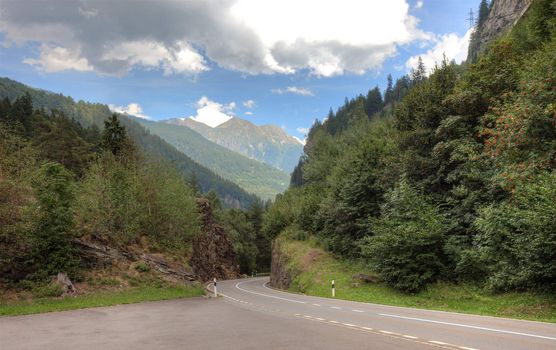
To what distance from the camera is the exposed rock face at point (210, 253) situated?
166ft

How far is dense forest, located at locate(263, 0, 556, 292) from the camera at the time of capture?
16125 millimetres

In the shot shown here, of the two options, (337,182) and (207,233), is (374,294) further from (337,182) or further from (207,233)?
(207,233)

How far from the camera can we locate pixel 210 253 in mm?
61969

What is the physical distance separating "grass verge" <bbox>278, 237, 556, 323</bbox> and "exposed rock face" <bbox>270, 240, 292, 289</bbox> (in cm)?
123

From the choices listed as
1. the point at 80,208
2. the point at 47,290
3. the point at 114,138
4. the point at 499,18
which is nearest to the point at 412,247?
the point at 47,290

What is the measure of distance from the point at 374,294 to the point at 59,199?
19083 mm

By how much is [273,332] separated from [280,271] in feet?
113

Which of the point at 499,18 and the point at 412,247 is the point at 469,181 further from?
the point at 499,18

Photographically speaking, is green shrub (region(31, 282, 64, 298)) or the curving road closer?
the curving road

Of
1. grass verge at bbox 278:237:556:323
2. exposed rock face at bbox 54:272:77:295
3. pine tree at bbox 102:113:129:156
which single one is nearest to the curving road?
grass verge at bbox 278:237:556:323

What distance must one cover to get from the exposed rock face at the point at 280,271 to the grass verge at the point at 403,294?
4.03 feet

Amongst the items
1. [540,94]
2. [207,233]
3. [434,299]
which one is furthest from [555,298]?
[207,233]

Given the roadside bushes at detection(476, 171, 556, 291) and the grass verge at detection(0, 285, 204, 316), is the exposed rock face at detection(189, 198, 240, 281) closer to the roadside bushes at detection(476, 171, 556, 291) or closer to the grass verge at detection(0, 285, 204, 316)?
the grass verge at detection(0, 285, 204, 316)

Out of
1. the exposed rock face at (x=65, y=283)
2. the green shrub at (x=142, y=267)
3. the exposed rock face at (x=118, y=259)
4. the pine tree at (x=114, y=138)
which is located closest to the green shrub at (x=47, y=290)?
the exposed rock face at (x=65, y=283)
